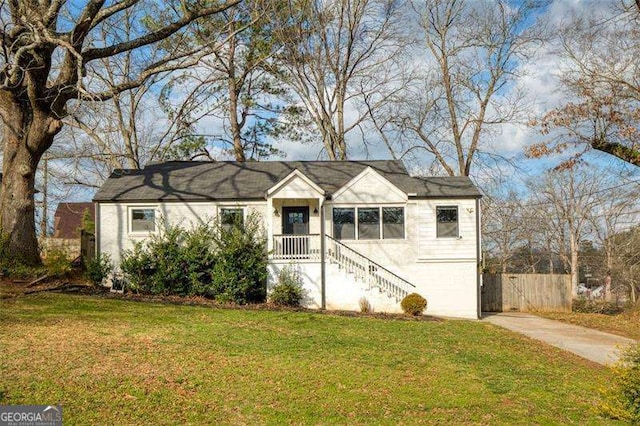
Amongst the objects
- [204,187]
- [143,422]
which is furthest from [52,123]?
[143,422]

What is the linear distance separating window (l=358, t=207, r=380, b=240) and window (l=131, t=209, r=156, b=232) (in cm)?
774

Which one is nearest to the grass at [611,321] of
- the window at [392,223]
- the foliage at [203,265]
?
the window at [392,223]

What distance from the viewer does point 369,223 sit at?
63.5ft

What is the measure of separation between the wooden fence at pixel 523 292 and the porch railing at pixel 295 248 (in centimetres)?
875

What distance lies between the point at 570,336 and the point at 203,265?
11.8 metres

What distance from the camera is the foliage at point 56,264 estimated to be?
Answer: 16.4 m

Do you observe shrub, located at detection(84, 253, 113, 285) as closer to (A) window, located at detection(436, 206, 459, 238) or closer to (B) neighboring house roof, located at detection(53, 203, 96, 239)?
(A) window, located at detection(436, 206, 459, 238)

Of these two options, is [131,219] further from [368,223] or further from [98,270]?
[368,223]

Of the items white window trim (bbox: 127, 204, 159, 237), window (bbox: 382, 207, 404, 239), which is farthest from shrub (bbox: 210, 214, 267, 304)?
window (bbox: 382, 207, 404, 239)

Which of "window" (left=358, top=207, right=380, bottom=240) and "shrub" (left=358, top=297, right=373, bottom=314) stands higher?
"window" (left=358, top=207, right=380, bottom=240)

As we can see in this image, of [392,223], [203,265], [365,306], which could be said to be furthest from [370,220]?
[203,265]

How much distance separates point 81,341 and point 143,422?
4139 millimetres

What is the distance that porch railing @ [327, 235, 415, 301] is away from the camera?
1802 centimetres

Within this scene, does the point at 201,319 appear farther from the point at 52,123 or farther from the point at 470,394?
the point at 52,123
